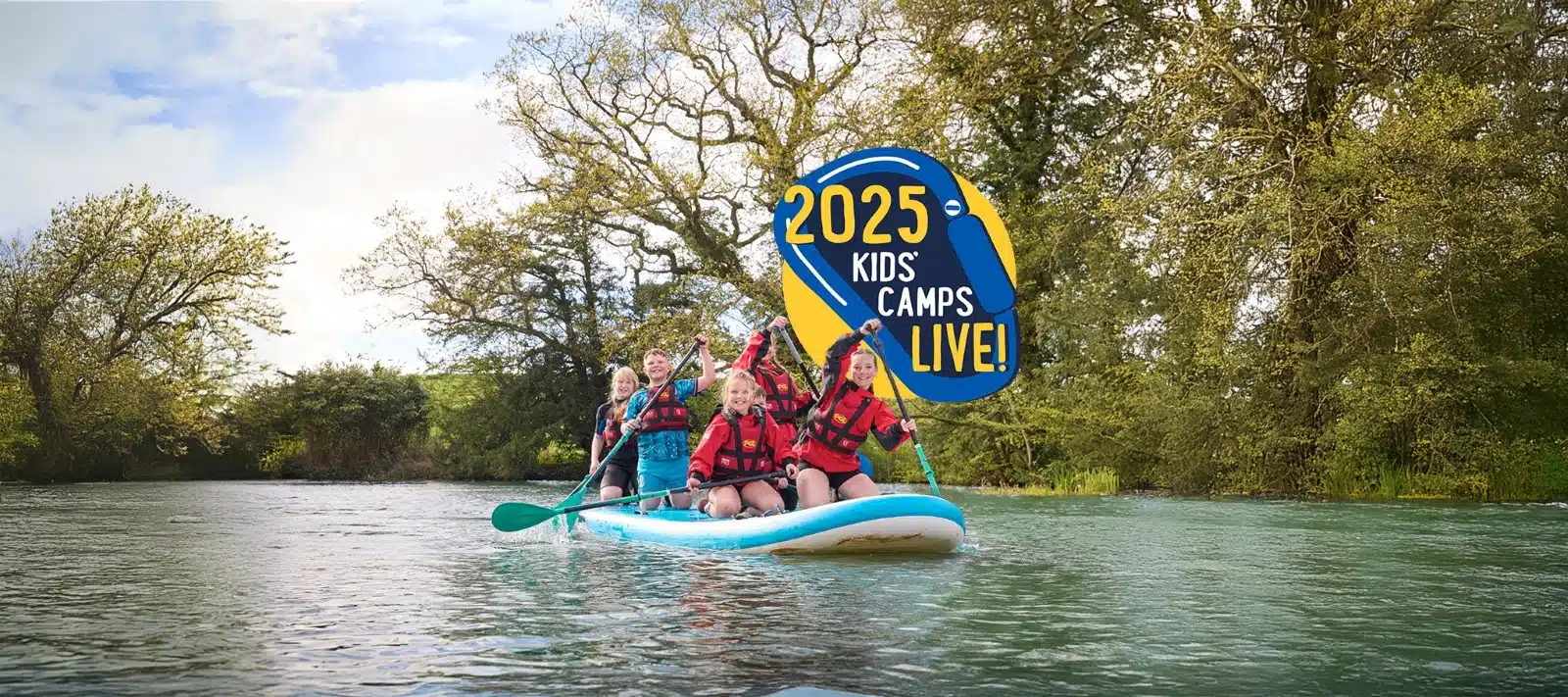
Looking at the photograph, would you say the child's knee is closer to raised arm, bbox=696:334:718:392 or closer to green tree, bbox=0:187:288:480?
raised arm, bbox=696:334:718:392

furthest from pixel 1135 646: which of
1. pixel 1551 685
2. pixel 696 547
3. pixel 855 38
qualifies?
pixel 855 38

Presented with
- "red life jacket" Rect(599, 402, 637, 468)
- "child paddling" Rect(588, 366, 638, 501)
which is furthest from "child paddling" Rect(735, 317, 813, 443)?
Result: "red life jacket" Rect(599, 402, 637, 468)

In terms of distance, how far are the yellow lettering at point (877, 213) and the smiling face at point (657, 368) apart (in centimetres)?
508

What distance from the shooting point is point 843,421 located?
8.73m

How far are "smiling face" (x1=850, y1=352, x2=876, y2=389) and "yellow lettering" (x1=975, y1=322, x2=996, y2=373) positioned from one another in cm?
797

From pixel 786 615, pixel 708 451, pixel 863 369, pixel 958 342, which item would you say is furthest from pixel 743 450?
pixel 958 342

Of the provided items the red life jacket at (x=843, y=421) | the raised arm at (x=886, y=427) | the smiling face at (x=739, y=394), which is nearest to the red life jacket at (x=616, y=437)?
the smiling face at (x=739, y=394)

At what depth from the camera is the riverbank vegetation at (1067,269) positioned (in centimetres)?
1434

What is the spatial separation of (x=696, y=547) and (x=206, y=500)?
9.84m

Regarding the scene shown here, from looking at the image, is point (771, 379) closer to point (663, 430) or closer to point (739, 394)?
point (739, 394)

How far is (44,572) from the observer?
24.8ft

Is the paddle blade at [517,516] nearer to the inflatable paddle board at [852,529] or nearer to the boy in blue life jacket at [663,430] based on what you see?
the boy in blue life jacket at [663,430]

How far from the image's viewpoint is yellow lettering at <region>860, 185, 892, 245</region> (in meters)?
14.5

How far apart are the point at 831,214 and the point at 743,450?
6.20 m
